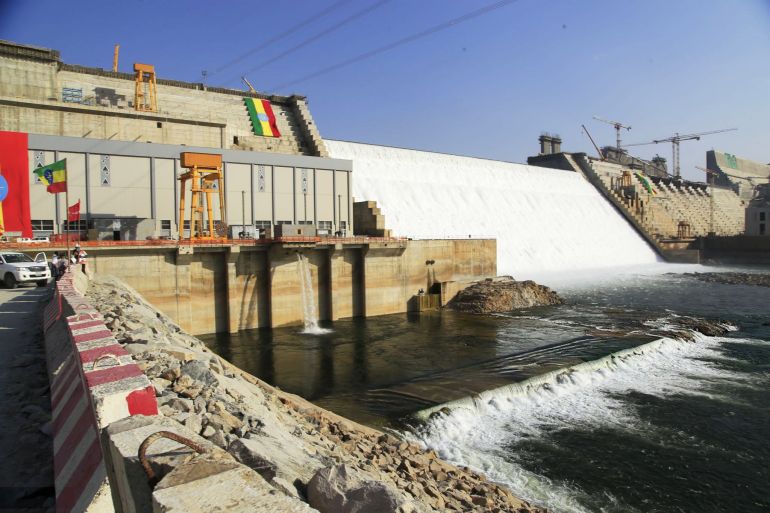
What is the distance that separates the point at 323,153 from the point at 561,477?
33113 millimetres

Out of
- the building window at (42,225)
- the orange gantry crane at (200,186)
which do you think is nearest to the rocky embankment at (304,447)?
the orange gantry crane at (200,186)

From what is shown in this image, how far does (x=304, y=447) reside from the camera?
7125 millimetres

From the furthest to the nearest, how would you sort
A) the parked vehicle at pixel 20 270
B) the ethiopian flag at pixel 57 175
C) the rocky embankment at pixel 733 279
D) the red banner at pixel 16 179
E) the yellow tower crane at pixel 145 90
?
the rocky embankment at pixel 733 279 → the yellow tower crane at pixel 145 90 → the red banner at pixel 16 179 → the parked vehicle at pixel 20 270 → the ethiopian flag at pixel 57 175

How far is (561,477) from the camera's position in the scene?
1067 cm

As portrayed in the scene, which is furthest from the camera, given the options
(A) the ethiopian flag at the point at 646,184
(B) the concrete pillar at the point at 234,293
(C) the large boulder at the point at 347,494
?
(A) the ethiopian flag at the point at 646,184

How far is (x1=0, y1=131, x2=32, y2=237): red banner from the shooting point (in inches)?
1005

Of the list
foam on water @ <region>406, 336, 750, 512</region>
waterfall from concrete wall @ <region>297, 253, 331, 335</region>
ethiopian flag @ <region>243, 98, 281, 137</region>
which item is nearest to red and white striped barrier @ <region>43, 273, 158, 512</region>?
foam on water @ <region>406, 336, 750, 512</region>

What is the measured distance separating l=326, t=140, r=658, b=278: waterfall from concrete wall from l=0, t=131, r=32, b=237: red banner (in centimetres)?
2349

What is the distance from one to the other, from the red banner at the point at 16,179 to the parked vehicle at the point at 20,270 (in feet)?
18.8

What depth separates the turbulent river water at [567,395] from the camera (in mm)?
10672

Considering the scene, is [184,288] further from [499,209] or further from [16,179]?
[499,209]

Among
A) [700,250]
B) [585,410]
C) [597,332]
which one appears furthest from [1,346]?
[700,250]

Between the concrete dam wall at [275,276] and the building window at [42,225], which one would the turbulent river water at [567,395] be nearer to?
the concrete dam wall at [275,276]

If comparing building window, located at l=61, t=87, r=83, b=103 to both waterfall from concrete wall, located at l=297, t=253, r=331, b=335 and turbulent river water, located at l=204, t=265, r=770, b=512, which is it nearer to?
waterfall from concrete wall, located at l=297, t=253, r=331, b=335
